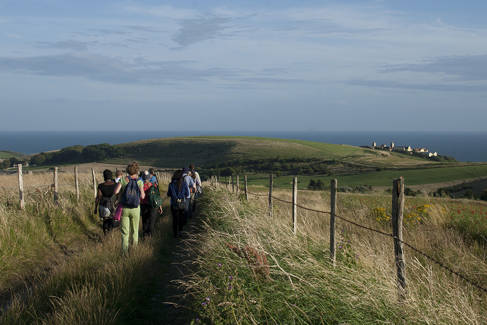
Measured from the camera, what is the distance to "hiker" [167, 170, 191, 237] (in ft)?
37.3

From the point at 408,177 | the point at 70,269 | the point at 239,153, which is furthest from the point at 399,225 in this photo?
the point at 239,153

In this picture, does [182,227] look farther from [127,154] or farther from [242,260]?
[127,154]

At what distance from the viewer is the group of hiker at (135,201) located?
906 centimetres

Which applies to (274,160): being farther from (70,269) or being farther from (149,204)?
(70,269)

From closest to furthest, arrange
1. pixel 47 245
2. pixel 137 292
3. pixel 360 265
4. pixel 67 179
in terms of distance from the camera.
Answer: pixel 360 265, pixel 137 292, pixel 47 245, pixel 67 179

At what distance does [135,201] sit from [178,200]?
2.46m

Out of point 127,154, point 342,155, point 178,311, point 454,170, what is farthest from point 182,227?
point 127,154

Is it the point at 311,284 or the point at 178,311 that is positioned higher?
the point at 311,284

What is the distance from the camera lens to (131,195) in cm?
898

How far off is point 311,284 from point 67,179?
25.0 m

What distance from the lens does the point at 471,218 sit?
1188 centimetres

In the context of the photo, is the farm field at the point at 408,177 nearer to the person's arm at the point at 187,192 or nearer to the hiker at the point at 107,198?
the person's arm at the point at 187,192

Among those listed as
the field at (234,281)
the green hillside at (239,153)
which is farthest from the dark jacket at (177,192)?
the green hillside at (239,153)

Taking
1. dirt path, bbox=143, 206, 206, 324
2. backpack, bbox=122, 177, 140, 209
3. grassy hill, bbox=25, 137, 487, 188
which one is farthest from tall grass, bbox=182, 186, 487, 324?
grassy hill, bbox=25, 137, 487, 188
